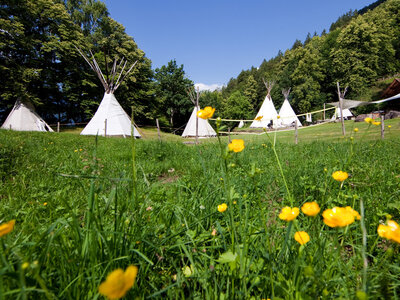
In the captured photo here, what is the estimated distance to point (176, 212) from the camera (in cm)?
108

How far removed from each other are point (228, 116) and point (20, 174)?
40680 millimetres

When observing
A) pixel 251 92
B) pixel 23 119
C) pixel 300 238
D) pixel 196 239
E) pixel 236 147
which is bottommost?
pixel 196 239

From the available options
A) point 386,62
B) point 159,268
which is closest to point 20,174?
point 159,268

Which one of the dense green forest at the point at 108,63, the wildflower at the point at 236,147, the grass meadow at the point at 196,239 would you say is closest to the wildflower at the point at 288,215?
the grass meadow at the point at 196,239

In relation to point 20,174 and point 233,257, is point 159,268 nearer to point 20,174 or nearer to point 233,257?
point 233,257

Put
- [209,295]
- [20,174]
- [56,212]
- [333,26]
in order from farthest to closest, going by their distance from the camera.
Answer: [333,26] < [20,174] < [56,212] < [209,295]

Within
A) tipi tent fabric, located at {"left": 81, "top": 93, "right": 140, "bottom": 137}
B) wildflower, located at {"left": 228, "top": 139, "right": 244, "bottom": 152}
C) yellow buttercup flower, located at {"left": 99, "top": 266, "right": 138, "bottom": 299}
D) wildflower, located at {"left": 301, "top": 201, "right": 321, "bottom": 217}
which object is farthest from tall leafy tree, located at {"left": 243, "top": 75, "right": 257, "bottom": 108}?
yellow buttercup flower, located at {"left": 99, "top": 266, "right": 138, "bottom": 299}

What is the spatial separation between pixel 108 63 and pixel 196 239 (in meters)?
26.6

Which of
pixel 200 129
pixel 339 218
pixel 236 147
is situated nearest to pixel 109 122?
pixel 200 129

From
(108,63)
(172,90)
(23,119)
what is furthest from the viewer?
(172,90)

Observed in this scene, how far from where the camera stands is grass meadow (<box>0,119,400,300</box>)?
1.89 ft

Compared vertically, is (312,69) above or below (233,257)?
above

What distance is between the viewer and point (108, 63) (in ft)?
75.5

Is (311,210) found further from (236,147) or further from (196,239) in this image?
(196,239)
